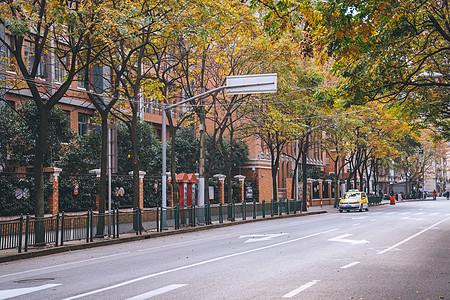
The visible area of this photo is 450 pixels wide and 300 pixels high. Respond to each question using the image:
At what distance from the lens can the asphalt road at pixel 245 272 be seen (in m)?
8.87

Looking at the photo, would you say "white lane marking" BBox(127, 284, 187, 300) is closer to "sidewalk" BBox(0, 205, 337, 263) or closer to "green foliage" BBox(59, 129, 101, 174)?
"sidewalk" BBox(0, 205, 337, 263)

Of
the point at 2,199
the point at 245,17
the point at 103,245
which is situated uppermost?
the point at 245,17

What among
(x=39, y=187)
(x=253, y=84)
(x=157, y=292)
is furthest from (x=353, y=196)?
(x=157, y=292)

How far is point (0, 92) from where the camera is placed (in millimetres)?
27953

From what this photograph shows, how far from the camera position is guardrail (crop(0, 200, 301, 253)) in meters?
17.0

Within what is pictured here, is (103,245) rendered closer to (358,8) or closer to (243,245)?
(243,245)

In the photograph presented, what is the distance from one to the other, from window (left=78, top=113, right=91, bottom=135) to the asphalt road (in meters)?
20.6

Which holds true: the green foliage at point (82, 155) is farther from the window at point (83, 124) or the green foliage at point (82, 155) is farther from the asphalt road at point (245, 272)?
the asphalt road at point (245, 272)

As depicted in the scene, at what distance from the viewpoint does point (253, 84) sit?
21.9 metres

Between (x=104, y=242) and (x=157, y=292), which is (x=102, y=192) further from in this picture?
(x=157, y=292)

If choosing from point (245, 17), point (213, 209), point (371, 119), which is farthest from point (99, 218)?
point (371, 119)

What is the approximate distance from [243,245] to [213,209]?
13.4m

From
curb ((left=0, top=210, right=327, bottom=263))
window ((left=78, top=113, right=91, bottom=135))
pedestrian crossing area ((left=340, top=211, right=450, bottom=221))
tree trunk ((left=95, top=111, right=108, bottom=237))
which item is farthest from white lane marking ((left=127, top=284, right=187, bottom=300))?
window ((left=78, top=113, right=91, bottom=135))

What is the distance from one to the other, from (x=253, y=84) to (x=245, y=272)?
40.3 feet
